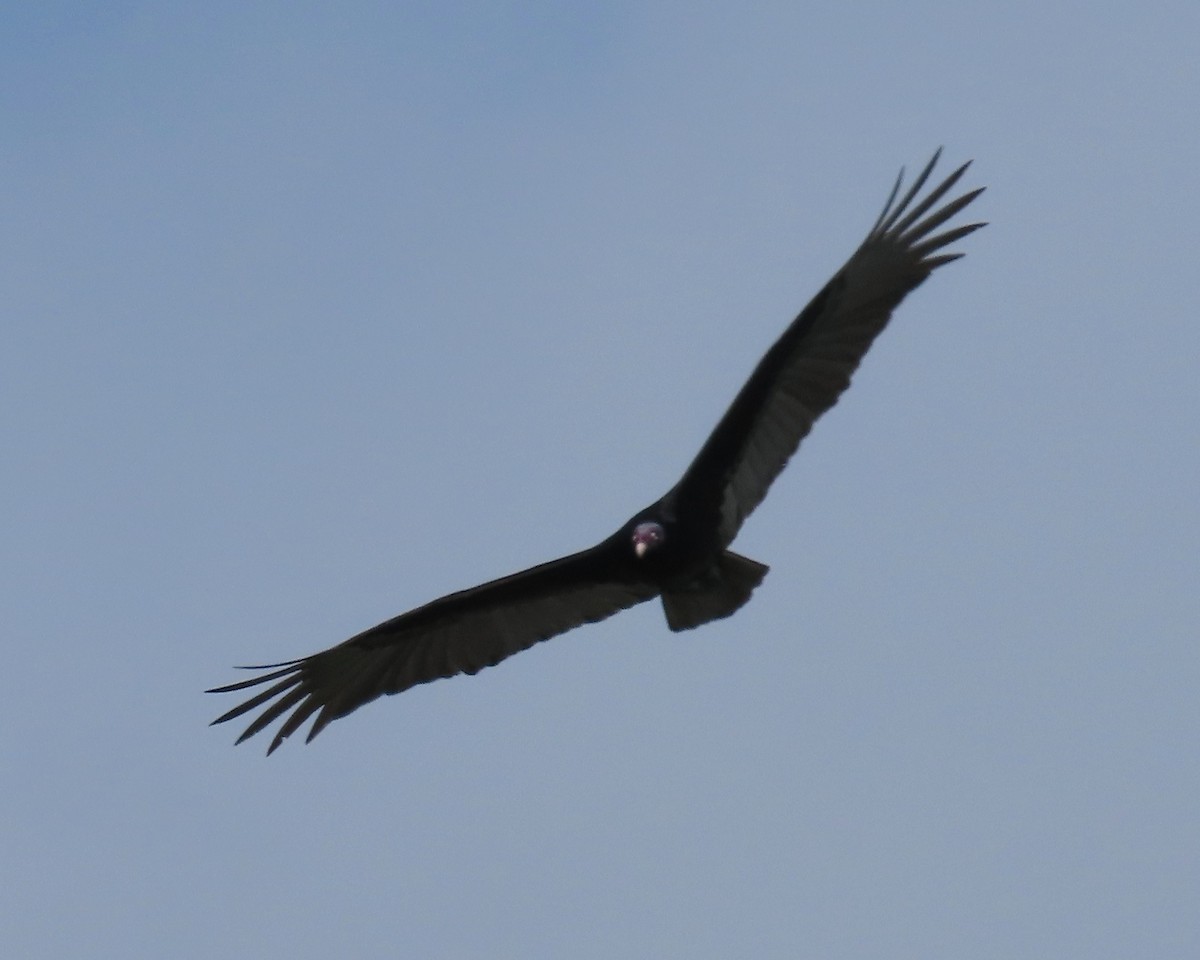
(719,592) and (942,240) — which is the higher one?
(942,240)

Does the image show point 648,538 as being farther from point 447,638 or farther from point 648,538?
point 447,638

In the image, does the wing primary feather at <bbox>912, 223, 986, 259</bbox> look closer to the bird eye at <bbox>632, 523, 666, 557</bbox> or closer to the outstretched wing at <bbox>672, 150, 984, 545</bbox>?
the outstretched wing at <bbox>672, 150, 984, 545</bbox>

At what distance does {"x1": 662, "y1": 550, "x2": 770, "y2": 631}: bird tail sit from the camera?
48.0 ft

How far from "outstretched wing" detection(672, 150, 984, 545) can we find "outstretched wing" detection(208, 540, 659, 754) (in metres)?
1.05

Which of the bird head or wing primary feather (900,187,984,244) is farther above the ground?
wing primary feather (900,187,984,244)

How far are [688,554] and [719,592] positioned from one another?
0.38m

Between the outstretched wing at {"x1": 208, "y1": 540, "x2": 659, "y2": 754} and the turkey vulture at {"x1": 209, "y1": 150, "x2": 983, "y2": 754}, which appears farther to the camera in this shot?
the outstretched wing at {"x1": 208, "y1": 540, "x2": 659, "y2": 754}

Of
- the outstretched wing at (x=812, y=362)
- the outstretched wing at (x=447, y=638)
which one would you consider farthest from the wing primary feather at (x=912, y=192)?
the outstretched wing at (x=447, y=638)

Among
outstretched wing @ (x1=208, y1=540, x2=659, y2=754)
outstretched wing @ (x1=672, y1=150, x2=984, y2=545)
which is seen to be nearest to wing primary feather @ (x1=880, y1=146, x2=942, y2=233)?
outstretched wing @ (x1=672, y1=150, x2=984, y2=545)

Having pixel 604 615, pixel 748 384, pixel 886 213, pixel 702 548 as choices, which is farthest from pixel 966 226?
pixel 604 615

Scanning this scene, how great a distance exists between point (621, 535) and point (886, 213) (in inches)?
105

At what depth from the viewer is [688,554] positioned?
14.5m

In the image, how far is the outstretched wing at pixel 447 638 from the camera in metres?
15.2

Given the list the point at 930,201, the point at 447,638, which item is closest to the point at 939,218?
the point at 930,201
